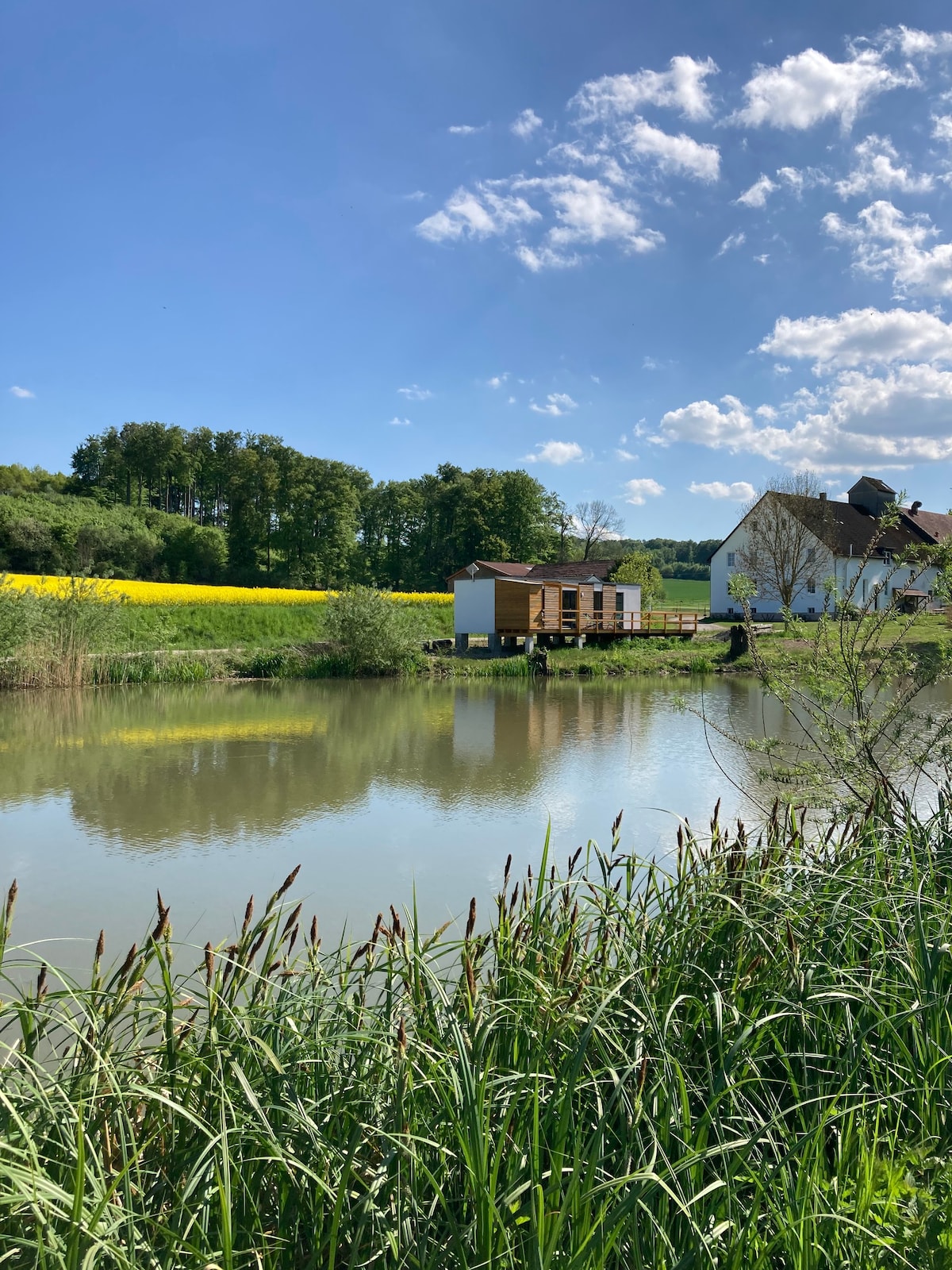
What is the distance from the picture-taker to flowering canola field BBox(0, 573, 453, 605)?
2595 centimetres

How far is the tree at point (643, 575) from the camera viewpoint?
40.0 meters

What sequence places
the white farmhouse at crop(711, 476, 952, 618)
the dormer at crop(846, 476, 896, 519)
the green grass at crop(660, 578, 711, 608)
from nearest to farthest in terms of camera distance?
the white farmhouse at crop(711, 476, 952, 618) → the dormer at crop(846, 476, 896, 519) → the green grass at crop(660, 578, 711, 608)

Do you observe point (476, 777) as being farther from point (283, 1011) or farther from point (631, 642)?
point (631, 642)

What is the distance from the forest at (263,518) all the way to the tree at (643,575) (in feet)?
8.45

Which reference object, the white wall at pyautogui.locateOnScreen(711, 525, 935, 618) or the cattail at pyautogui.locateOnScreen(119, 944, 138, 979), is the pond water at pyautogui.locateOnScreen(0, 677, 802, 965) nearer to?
the cattail at pyautogui.locateOnScreen(119, 944, 138, 979)

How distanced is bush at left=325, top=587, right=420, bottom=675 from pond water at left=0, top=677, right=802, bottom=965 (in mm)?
6411

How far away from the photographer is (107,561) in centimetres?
4697

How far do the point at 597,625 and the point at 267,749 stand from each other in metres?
19.3

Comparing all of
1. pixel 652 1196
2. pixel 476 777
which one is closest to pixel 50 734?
pixel 476 777

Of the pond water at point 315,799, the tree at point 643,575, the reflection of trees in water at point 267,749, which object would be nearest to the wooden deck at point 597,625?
the tree at point 643,575

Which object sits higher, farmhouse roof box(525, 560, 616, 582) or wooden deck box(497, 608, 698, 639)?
farmhouse roof box(525, 560, 616, 582)

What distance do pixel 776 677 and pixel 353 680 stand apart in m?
19.5

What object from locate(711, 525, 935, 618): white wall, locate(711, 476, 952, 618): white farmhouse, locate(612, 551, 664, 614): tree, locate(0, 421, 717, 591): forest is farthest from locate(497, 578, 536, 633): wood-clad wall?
locate(0, 421, 717, 591): forest

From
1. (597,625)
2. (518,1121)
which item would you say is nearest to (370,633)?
(597,625)
